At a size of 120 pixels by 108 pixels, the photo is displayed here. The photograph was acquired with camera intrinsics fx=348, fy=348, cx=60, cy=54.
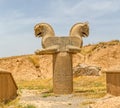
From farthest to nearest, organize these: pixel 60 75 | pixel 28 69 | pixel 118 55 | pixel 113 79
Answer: pixel 28 69 → pixel 118 55 → pixel 60 75 → pixel 113 79

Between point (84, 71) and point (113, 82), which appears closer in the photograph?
point (113, 82)

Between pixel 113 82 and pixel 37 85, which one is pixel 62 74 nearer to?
pixel 113 82

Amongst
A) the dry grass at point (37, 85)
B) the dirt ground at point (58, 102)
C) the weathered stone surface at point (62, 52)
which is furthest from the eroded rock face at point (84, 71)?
the dirt ground at point (58, 102)

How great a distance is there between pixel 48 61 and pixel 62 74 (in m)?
28.6

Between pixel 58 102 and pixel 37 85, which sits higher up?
pixel 37 85

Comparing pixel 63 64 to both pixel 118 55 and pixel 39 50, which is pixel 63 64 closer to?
pixel 39 50

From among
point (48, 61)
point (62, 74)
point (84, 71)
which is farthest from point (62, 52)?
point (48, 61)

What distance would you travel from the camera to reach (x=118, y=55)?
45.6m

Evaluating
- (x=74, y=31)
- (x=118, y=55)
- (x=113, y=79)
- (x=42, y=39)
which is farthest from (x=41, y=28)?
(x=118, y=55)

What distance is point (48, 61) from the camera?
5006 centimetres

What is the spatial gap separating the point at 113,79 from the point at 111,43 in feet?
100

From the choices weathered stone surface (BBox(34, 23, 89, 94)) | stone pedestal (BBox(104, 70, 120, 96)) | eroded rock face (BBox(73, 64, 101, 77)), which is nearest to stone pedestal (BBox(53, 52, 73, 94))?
weathered stone surface (BBox(34, 23, 89, 94))

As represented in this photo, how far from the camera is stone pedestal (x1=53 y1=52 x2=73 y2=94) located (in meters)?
21.5

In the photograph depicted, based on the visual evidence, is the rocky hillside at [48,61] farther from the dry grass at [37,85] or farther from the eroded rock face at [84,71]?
the dry grass at [37,85]
